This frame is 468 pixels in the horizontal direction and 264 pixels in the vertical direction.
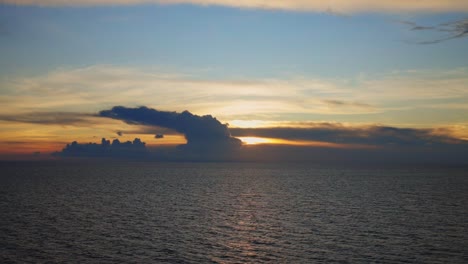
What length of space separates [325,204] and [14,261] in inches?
3523

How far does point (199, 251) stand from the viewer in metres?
66.6

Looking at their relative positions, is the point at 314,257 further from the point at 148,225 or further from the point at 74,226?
the point at 74,226

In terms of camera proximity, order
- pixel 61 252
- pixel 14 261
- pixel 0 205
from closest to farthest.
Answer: pixel 14 261, pixel 61 252, pixel 0 205

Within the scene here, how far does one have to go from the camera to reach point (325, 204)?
128 metres

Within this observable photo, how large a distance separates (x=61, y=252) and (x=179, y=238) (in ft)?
64.4

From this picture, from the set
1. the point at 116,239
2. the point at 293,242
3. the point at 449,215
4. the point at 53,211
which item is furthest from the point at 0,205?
the point at 449,215

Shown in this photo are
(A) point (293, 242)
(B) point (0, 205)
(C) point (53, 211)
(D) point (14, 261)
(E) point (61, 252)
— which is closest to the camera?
(D) point (14, 261)

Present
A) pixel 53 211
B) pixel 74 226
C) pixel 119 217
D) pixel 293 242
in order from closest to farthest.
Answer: pixel 293 242 → pixel 74 226 → pixel 119 217 → pixel 53 211

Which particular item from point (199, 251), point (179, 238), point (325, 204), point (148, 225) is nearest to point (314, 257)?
point (199, 251)

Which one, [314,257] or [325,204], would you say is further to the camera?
[325,204]

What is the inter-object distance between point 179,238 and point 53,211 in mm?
50038

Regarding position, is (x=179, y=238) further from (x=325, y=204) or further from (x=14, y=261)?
(x=325, y=204)

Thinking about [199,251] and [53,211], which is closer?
[199,251]

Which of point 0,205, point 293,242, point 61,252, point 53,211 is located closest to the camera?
point 61,252
